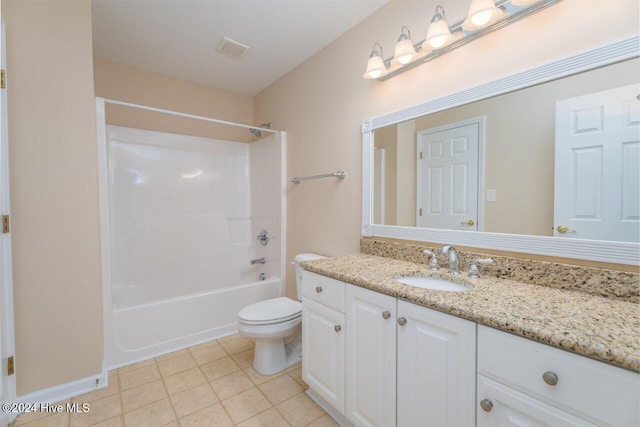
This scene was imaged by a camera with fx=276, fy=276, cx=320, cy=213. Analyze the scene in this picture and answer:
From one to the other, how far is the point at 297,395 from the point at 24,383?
151cm

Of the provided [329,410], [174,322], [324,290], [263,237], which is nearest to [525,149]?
[324,290]

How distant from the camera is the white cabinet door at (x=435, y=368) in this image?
88 centimetres

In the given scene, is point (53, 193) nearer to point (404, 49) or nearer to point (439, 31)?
point (404, 49)

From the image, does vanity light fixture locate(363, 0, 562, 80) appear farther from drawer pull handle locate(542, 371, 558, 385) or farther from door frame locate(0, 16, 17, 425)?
door frame locate(0, 16, 17, 425)

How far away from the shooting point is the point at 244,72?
Result: 2602 mm

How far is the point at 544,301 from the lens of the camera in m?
0.93

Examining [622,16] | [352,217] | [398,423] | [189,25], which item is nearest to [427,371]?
[398,423]

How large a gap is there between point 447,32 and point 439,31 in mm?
38

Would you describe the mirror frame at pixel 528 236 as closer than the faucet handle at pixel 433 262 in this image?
Yes

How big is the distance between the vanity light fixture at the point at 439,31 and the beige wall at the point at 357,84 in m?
0.09

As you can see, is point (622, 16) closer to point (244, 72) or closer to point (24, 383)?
point (244, 72)

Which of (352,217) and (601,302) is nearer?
(601,302)

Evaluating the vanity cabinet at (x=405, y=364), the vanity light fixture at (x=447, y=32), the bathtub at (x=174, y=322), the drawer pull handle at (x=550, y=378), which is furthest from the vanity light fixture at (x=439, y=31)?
the bathtub at (x=174, y=322)

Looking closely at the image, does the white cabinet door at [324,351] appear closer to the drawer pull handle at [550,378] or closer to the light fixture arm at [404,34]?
the drawer pull handle at [550,378]
